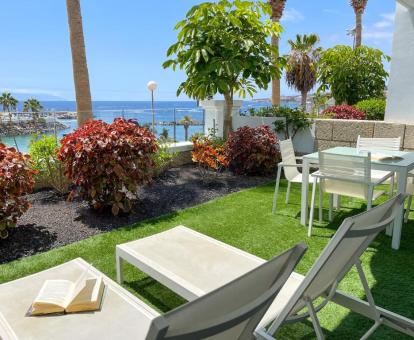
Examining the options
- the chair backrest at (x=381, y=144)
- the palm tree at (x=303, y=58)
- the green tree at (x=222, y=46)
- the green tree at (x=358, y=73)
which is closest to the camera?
the chair backrest at (x=381, y=144)

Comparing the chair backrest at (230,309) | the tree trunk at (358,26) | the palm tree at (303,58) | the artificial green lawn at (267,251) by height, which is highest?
the tree trunk at (358,26)

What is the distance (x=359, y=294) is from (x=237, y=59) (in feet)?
16.4

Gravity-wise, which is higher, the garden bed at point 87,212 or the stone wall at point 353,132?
the stone wall at point 353,132

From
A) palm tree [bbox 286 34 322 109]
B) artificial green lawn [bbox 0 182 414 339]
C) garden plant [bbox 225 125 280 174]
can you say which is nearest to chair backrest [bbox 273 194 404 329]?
artificial green lawn [bbox 0 182 414 339]

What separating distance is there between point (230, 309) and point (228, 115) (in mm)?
6910

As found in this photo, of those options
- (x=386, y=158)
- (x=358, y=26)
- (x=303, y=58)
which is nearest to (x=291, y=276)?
(x=386, y=158)

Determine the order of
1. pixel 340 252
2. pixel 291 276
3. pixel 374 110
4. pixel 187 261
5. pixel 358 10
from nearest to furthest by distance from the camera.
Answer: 1. pixel 340 252
2. pixel 291 276
3. pixel 187 261
4. pixel 374 110
5. pixel 358 10

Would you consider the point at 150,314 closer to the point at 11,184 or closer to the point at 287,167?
the point at 11,184

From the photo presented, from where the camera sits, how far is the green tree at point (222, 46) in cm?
645

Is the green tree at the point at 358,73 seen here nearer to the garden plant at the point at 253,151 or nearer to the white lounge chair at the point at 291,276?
the garden plant at the point at 253,151

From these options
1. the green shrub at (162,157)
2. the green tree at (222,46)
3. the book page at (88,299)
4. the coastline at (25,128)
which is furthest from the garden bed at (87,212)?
the green tree at (222,46)

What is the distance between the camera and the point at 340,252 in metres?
1.68

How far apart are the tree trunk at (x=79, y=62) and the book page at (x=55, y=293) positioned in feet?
17.9

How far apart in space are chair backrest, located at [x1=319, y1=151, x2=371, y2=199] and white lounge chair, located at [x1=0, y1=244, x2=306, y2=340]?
2.43 meters
